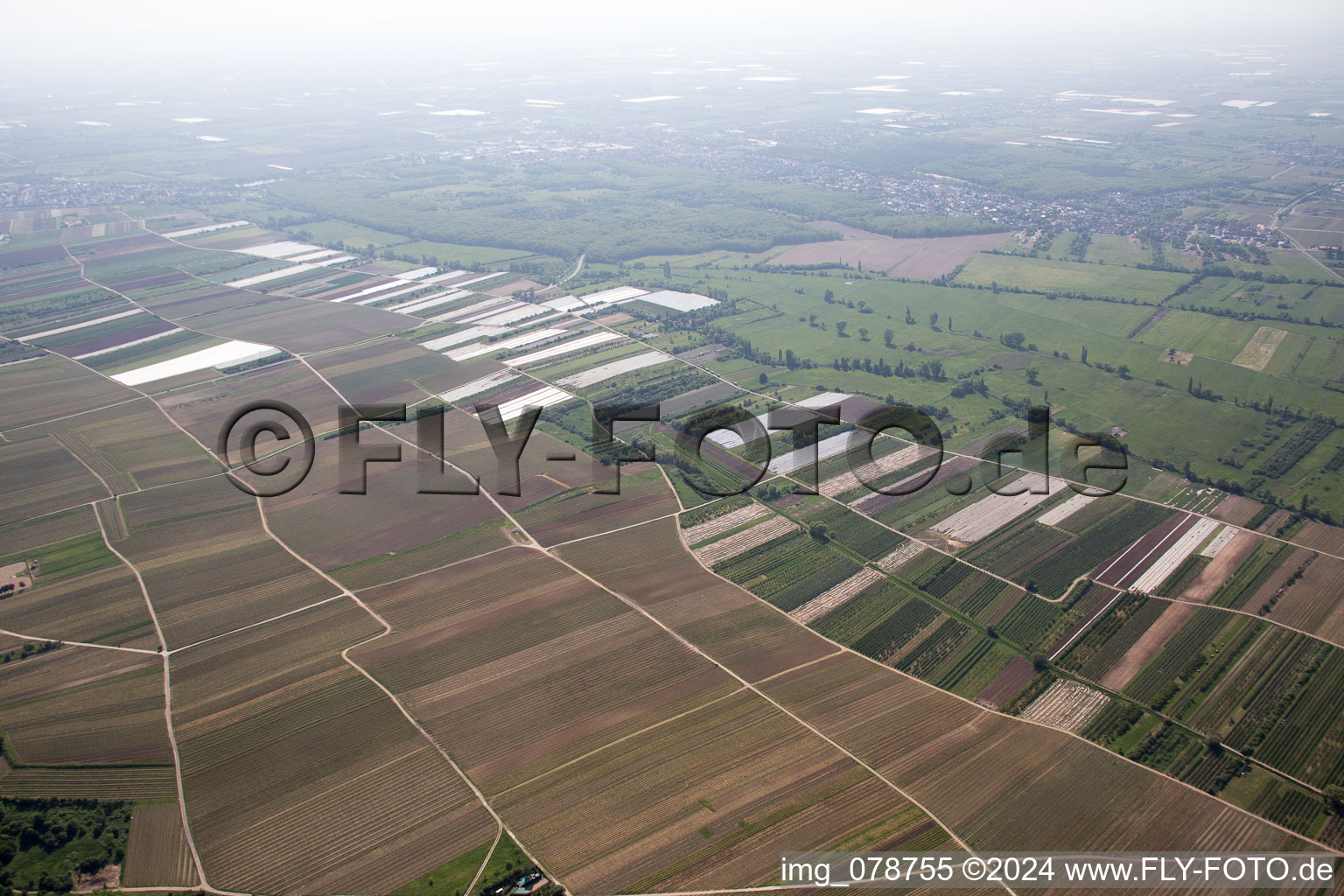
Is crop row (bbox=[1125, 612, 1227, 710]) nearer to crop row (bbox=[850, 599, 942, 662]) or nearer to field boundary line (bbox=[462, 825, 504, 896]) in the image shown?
crop row (bbox=[850, 599, 942, 662])

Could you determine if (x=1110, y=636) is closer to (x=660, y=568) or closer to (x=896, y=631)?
(x=896, y=631)

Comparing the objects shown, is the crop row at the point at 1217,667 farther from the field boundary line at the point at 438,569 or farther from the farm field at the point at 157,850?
the farm field at the point at 157,850

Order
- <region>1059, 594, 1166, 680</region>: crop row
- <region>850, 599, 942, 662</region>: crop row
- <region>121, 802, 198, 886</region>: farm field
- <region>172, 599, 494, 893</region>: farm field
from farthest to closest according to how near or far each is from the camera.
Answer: <region>850, 599, 942, 662</region>: crop row → <region>1059, 594, 1166, 680</region>: crop row → <region>172, 599, 494, 893</region>: farm field → <region>121, 802, 198, 886</region>: farm field

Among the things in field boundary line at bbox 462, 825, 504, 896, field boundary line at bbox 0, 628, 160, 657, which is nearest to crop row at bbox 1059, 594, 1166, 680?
field boundary line at bbox 462, 825, 504, 896

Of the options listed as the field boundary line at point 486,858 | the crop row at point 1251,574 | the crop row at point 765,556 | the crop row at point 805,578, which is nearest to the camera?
the field boundary line at point 486,858

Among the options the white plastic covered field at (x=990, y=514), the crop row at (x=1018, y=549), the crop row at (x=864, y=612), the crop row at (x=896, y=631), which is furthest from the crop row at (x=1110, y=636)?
the white plastic covered field at (x=990, y=514)

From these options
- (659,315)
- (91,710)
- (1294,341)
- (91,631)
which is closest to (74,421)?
(91,631)

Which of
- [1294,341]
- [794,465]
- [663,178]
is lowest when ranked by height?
[794,465]

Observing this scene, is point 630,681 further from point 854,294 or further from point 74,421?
point 854,294

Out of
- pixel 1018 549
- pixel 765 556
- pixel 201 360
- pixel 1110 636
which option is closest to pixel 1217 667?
pixel 1110 636

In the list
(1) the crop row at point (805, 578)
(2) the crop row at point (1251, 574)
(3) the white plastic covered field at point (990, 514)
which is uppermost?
(3) the white plastic covered field at point (990, 514)

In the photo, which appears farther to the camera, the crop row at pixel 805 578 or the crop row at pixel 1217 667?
the crop row at pixel 805 578
